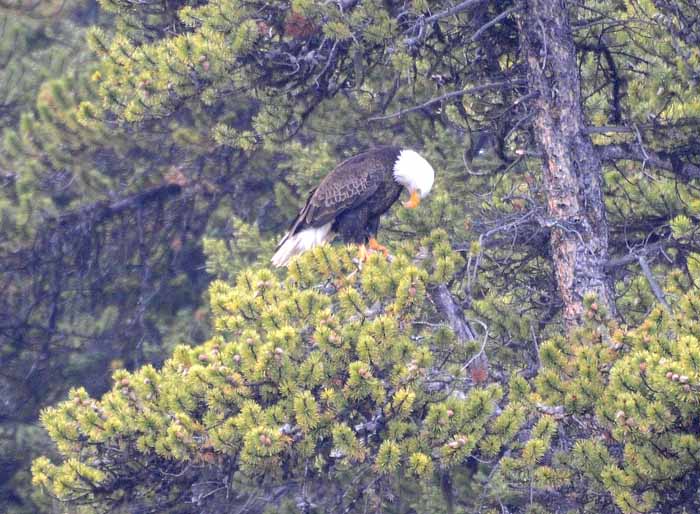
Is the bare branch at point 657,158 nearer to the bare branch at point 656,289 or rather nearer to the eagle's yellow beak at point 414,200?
the bare branch at point 656,289

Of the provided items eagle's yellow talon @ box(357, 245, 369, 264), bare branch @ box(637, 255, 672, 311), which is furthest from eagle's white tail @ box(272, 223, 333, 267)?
bare branch @ box(637, 255, 672, 311)

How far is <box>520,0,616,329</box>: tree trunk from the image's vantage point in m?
8.09

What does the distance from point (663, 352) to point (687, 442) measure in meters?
0.53

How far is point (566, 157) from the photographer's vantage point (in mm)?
8141

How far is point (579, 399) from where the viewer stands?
654 cm

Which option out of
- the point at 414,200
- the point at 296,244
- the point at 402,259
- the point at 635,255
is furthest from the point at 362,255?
the point at 296,244

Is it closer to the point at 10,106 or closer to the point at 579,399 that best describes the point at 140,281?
the point at 10,106

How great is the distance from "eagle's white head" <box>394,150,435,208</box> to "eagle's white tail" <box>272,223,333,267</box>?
0.85m

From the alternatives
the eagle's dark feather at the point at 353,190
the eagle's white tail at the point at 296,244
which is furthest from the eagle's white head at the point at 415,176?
the eagle's white tail at the point at 296,244

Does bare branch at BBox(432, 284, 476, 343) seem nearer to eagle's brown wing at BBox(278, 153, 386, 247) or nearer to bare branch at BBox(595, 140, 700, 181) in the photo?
bare branch at BBox(595, 140, 700, 181)

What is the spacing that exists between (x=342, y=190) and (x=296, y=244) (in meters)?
0.66

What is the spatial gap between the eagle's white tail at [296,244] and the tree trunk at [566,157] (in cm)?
247

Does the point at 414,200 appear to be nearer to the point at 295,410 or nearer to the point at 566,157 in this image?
the point at 566,157

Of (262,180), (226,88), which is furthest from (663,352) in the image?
(262,180)
